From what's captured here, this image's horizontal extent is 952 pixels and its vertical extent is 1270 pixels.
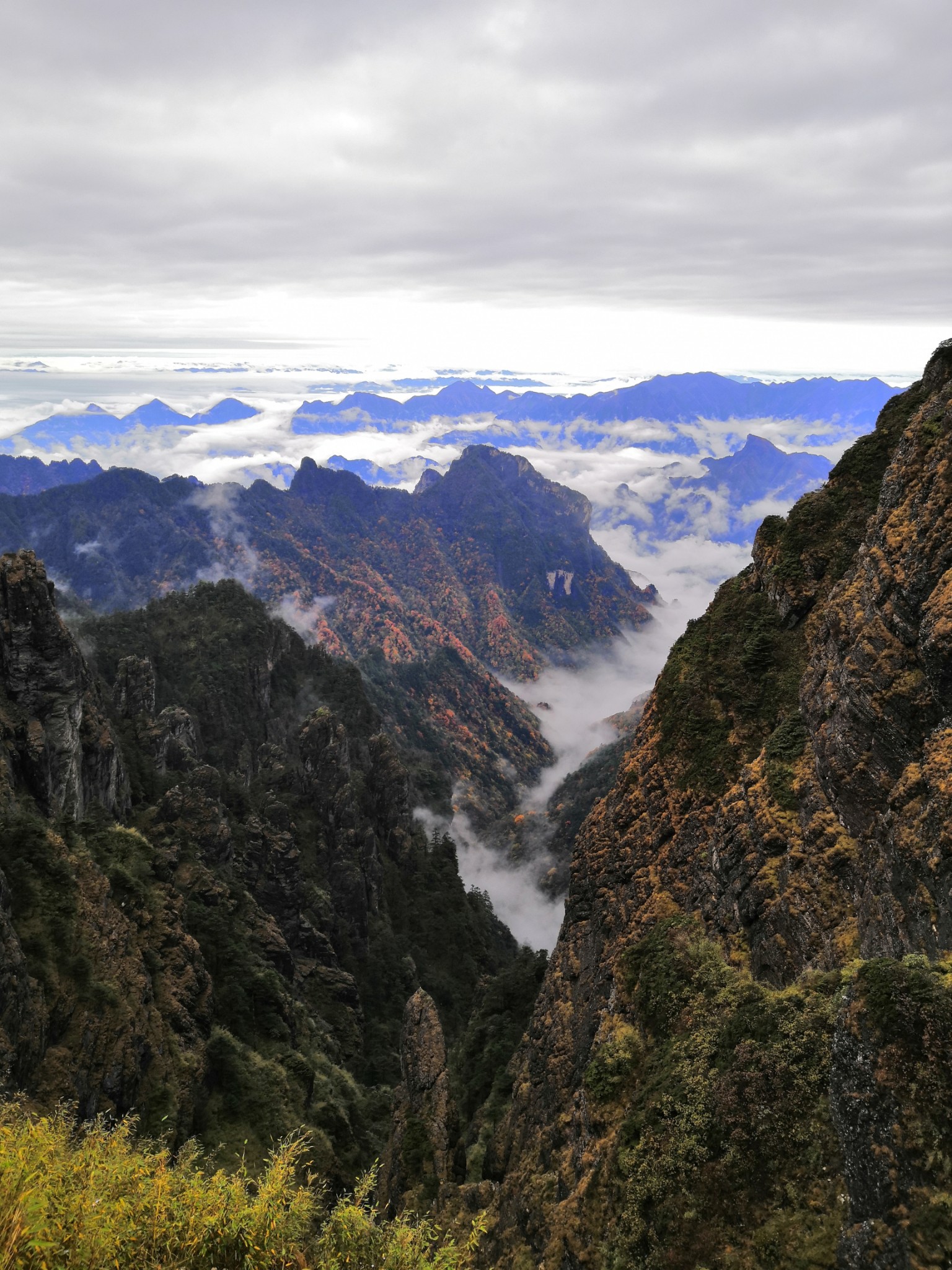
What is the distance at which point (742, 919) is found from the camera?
20.5m

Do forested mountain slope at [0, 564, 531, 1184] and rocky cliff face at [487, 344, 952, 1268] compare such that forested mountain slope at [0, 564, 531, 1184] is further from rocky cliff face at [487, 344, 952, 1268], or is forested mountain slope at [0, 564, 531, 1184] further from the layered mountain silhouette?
rocky cliff face at [487, 344, 952, 1268]

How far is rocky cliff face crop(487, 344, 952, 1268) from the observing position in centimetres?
1090

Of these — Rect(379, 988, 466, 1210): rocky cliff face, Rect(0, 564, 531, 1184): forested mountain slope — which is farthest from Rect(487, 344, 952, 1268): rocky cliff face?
Rect(0, 564, 531, 1184): forested mountain slope

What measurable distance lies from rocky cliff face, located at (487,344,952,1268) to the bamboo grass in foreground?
17.1ft

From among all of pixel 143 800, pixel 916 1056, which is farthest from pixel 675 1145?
pixel 143 800

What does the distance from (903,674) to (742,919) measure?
27.9 ft

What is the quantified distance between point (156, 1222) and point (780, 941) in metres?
15.4

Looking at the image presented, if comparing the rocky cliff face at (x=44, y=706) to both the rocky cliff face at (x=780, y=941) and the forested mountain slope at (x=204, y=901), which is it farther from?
the rocky cliff face at (x=780, y=941)

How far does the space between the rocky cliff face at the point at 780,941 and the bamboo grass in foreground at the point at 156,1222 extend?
5204 mm

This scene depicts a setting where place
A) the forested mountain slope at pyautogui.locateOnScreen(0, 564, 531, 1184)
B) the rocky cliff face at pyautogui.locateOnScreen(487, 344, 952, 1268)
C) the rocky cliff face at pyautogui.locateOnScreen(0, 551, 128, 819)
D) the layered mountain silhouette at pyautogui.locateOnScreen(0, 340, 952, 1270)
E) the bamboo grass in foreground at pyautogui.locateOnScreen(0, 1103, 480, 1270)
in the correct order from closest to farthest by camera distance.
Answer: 1. the bamboo grass in foreground at pyautogui.locateOnScreen(0, 1103, 480, 1270)
2. the rocky cliff face at pyautogui.locateOnScreen(487, 344, 952, 1268)
3. the layered mountain silhouette at pyautogui.locateOnScreen(0, 340, 952, 1270)
4. the forested mountain slope at pyautogui.locateOnScreen(0, 564, 531, 1184)
5. the rocky cliff face at pyautogui.locateOnScreen(0, 551, 128, 819)

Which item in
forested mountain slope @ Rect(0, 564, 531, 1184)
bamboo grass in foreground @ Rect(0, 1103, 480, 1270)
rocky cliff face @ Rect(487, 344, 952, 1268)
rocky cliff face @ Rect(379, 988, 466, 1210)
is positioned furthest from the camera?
forested mountain slope @ Rect(0, 564, 531, 1184)

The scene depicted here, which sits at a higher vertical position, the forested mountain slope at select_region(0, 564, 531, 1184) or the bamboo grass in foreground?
the bamboo grass in foreground

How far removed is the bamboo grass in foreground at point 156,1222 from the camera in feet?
31.1

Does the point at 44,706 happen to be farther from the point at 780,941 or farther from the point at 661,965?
the point at 780,941
